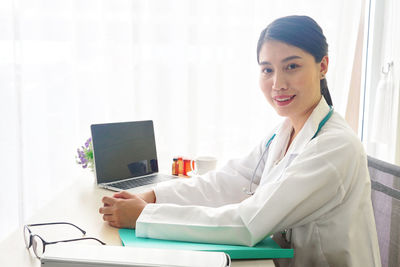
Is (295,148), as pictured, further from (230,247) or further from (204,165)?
(204,165)

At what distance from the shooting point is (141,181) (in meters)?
1.55

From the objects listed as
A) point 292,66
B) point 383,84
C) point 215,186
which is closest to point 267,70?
point 292,66

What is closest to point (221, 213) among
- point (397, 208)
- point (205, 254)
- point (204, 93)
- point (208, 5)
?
point (205, 254)

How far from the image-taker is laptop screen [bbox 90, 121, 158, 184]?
4.90 ft

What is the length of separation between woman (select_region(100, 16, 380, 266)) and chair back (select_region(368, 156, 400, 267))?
0.08 metres

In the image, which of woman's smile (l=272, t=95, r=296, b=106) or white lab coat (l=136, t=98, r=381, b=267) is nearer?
white lab coat (l=136, t=98, r=381, b=267)

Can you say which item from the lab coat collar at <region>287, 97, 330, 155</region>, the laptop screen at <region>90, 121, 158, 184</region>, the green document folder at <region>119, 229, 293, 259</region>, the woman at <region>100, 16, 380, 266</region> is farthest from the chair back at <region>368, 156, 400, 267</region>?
the laptop screen at <region>90, 121, 158, 184</region>

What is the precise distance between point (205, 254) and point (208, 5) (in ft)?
6.20

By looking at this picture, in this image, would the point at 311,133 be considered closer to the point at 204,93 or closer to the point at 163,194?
the point at 163,194

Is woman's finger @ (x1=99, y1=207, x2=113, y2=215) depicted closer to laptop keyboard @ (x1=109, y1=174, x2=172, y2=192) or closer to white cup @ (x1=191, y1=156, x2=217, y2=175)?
laptop keyboard @ (x1=109, y1=174, x2=172, y2=192)

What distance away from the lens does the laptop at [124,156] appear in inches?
58.6

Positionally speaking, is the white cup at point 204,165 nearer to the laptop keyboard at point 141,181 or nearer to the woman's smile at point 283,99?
the laptop keyboard at point 141,181

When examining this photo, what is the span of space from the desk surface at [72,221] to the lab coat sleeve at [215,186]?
0.76ft

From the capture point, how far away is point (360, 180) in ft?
3.34
